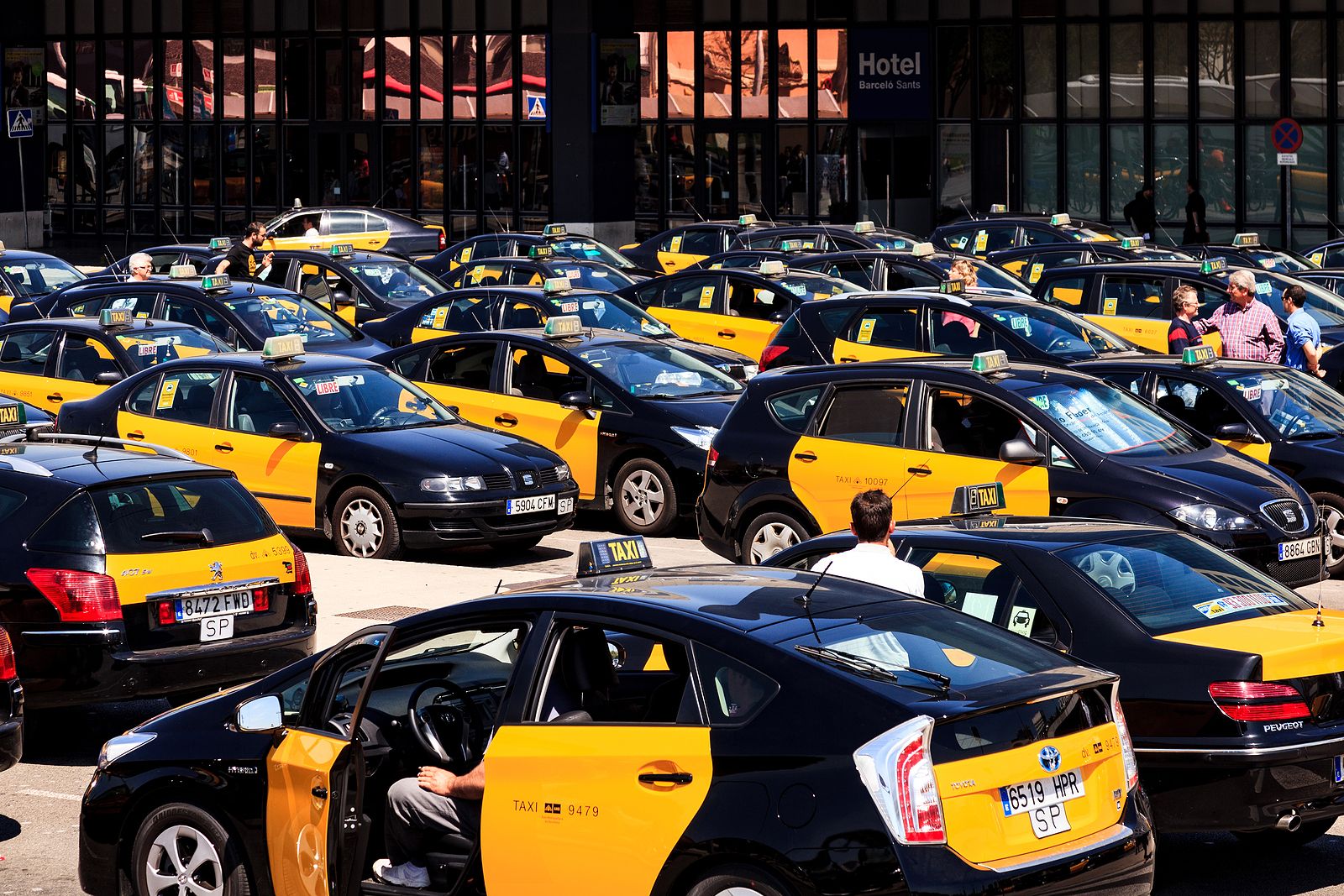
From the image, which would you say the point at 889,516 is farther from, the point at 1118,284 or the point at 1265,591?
the point at 1118,284

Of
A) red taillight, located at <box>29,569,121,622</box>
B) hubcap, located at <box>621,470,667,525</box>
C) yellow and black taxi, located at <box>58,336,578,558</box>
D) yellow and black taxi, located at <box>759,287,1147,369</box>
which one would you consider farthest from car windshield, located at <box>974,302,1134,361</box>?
red taillight, located at <box>29,569,121,622</box>

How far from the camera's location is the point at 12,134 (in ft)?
126

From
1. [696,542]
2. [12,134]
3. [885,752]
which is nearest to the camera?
[885,752]

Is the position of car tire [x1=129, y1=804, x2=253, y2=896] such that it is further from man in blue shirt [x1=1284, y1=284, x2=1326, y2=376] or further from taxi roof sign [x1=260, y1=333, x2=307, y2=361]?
man in blue shirt [x1=1284, y1=284, x2=1326, y2=376]

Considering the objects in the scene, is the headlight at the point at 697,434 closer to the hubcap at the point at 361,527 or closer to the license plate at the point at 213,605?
the hubcap at the point at 361,527

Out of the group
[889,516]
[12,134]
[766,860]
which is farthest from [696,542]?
[12,134]

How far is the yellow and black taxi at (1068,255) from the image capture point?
2436 cm

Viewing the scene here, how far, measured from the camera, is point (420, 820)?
6.47 meters

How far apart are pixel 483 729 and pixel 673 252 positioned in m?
24.3

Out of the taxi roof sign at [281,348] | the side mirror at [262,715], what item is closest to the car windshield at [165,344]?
the taxi roof sign at [281,348]

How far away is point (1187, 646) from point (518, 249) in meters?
22.5

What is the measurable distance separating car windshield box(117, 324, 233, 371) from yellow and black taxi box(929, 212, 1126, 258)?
12784 mm

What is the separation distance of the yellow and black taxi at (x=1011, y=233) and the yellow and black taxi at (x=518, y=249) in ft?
14.7

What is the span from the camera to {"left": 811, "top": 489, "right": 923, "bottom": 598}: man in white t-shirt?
26.7 ft
